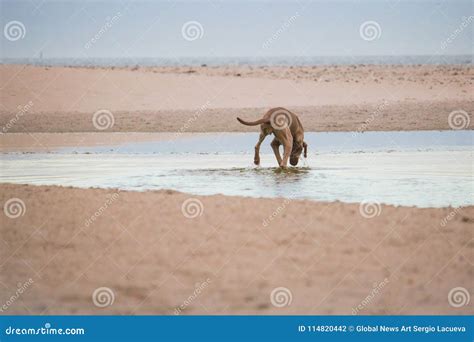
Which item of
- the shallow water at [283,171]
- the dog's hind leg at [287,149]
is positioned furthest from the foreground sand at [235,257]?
the dog's hind leg at [287,149]

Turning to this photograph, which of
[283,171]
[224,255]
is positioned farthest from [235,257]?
[283,171]

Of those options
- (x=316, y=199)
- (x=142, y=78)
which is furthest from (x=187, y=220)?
(x=142, y=78)

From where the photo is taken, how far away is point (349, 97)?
123ft

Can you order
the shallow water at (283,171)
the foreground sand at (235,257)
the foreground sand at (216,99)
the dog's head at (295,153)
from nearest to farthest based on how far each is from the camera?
1. the foreground sand at (235,257)
2. the shallow water at (283,171)
3. the dog's head at (295,153)
4. the foreground sand at (216,99)

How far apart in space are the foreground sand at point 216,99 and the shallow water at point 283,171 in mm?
5463

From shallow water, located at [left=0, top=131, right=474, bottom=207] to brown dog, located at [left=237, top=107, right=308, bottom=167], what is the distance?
40 centimetres

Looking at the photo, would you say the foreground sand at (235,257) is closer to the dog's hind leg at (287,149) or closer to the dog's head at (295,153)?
the dog's hind leg at (287,149)

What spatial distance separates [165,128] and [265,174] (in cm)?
1453

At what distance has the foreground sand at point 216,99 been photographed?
2889 cm

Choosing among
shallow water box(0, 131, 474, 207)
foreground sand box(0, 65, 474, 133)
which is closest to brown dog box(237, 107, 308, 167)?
shallow water box(0, 131, 474, 207)

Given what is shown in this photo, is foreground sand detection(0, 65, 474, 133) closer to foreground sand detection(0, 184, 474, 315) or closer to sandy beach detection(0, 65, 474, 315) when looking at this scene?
sandy beach detection(0, 65, 474, 315)

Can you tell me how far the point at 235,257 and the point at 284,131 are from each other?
25.9 ft

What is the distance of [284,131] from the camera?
609 inches

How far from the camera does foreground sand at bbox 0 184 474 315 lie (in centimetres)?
670
